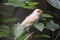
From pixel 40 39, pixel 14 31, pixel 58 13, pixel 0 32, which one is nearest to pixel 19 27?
pixel 14 31

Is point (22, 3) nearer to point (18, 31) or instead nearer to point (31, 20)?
point (31, 20)

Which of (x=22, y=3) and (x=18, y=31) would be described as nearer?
(x=18, y=31)

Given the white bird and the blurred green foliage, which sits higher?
the blurred green foliage

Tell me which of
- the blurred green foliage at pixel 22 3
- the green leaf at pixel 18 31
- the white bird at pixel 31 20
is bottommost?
the white bird at pixel 31 20

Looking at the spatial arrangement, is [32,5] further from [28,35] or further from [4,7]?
[4,7]

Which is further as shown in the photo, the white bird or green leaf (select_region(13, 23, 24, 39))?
the white bird

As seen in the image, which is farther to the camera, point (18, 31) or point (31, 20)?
point (31, 20)

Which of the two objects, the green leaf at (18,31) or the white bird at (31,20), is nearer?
the green leaf at (18,31)

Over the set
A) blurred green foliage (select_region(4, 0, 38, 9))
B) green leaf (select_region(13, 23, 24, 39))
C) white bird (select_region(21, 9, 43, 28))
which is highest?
blurred green foliage (select_region(4, 0, 38, 9))

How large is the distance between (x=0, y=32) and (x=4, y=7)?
4.05 feet

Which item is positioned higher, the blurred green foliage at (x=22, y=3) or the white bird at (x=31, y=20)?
the blurred green foliage at (x=22, y=3)

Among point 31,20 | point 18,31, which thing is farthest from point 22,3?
point 18,31

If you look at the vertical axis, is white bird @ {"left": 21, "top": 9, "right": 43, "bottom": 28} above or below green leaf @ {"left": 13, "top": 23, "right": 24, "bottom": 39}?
below

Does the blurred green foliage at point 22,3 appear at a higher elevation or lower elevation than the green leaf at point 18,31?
higher
